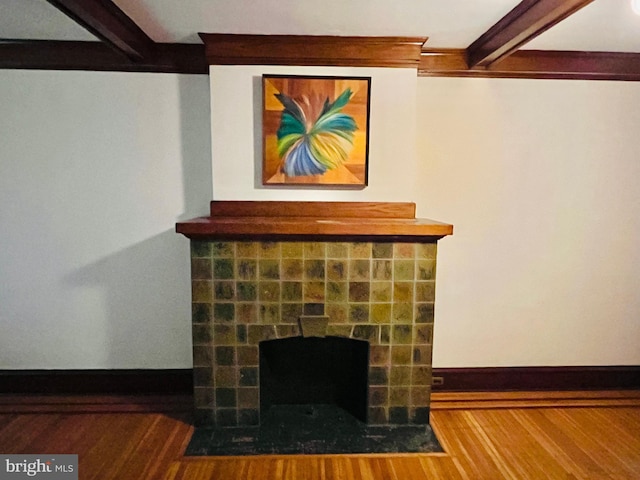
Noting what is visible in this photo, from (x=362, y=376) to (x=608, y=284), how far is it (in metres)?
1.66

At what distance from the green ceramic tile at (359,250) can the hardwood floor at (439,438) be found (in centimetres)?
98

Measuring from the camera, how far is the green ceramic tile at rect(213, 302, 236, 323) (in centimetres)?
235

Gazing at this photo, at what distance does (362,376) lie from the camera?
2.50 meters

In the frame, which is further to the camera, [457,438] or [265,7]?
[457,438]

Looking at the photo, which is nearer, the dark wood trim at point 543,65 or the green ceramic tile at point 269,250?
the green ceramic tile at point 269,250

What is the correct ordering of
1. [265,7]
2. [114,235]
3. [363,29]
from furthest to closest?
[114,235] → [363,29] → [265,7]

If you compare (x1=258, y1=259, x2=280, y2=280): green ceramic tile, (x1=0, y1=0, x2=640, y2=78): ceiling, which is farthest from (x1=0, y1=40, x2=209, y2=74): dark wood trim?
(x1=258, y1=259, x2=280, y2=280): green ceramic tile

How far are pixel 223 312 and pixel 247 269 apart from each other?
261mm

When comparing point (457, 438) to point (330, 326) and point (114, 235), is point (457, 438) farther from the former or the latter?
point (114, 235)

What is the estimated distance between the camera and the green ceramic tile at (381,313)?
7.79ft

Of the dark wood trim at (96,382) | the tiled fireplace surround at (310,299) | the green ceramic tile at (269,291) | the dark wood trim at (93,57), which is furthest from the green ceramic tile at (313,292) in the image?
the dark wood trim at (93,57)

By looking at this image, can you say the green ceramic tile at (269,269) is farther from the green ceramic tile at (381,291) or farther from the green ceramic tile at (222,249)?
the green ceramic tile at (381,291)

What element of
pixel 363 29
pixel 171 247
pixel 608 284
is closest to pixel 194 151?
pixel 171 247

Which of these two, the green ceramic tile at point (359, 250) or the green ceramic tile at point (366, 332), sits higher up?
the green ceramic tile at point (359, 250)
